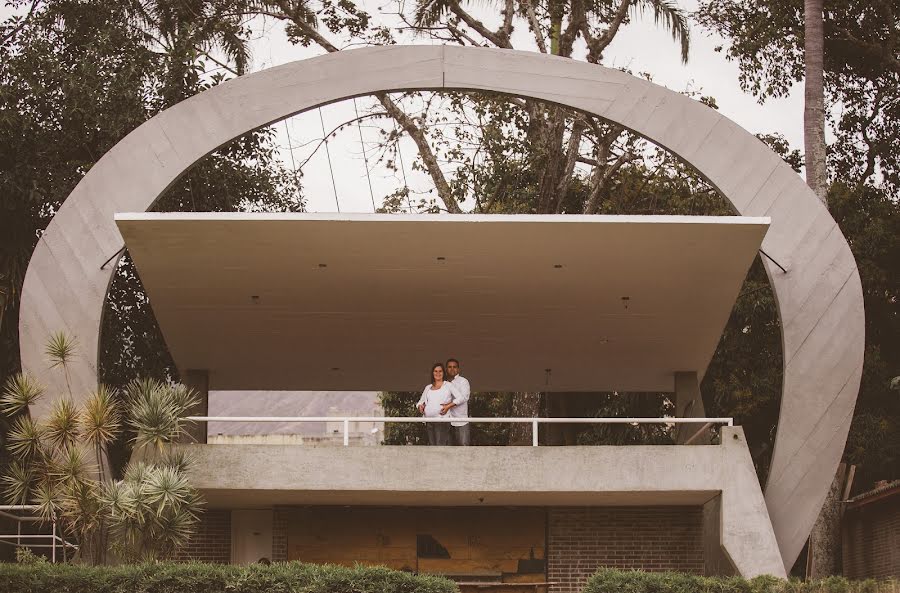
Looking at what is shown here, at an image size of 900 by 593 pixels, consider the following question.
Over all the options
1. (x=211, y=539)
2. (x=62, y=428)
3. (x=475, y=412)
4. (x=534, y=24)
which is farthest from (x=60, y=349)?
(x=475, y=412)

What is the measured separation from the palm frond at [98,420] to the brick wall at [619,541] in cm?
693

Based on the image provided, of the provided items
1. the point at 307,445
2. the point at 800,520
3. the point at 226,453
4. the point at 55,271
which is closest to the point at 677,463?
the point at 800,520

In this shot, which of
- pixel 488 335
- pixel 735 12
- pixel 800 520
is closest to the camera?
pixel 800 520

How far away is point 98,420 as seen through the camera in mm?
15359

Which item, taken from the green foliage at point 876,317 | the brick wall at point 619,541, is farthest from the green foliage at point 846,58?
the brick wall at point 619,541

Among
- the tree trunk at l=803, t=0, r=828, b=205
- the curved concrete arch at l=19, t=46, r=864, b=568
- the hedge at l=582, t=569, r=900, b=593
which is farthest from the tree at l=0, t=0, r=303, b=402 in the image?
the hedge at l=582, t=569, r=900, b=593

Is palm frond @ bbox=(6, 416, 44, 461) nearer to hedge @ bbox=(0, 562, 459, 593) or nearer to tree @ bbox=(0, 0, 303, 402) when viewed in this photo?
hedge @ bbox=(0, 562, 459, 593)

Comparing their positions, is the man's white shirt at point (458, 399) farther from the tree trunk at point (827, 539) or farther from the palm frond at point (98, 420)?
the tree trunk at point (827, 539)

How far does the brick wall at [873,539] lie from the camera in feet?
79.4

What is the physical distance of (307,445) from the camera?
15.5m

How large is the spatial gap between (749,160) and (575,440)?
Result: 13834 mm

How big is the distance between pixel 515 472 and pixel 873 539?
13441 millimetres

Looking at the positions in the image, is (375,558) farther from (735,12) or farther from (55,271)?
(735,12)

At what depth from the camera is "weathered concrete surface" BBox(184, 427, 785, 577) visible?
1540 cm
